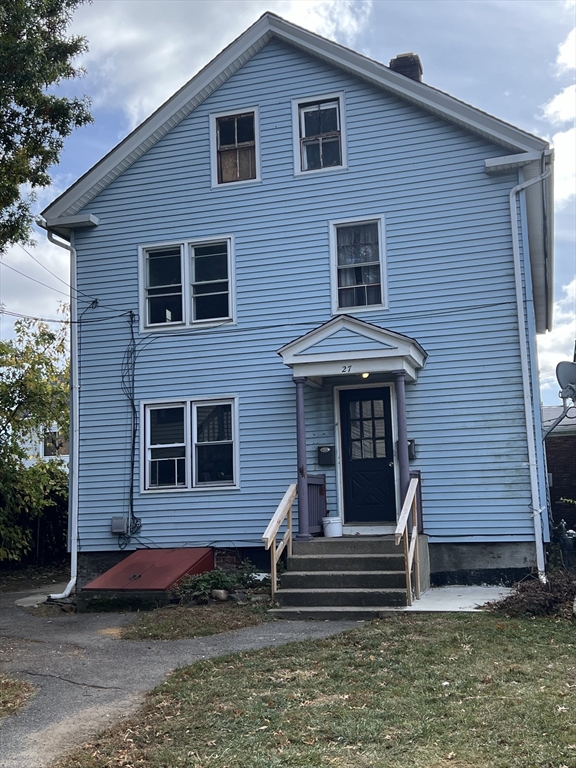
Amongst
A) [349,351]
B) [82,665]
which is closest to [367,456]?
[349,351]

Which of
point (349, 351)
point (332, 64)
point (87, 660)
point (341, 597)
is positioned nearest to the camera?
point (87, 660)

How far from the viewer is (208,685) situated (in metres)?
6.27

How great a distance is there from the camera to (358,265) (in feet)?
40.9

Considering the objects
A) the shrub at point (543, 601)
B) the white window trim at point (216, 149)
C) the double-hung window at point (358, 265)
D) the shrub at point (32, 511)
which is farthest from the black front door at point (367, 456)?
the shrub at point (32, 511)

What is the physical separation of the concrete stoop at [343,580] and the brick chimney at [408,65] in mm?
7790

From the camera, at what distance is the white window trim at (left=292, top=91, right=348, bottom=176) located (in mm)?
12789

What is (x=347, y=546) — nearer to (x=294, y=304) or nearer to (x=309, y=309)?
(x=309, y=309)

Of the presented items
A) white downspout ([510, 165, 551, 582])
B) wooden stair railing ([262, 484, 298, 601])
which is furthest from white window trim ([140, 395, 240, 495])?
white downspout ([510, 165, 551, 582])

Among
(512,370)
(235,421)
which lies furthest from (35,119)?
(512,370)

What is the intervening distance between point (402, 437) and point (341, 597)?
102 inches

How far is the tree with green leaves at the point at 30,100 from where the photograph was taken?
39.0 ft

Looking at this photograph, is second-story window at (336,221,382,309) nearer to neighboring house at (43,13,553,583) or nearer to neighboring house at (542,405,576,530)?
neighboring house at (43,13,553,583)

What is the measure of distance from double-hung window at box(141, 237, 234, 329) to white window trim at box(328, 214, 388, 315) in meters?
1.76

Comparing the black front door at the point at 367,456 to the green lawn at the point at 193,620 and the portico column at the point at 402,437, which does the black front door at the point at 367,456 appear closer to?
the portico column at the point at 402,437
